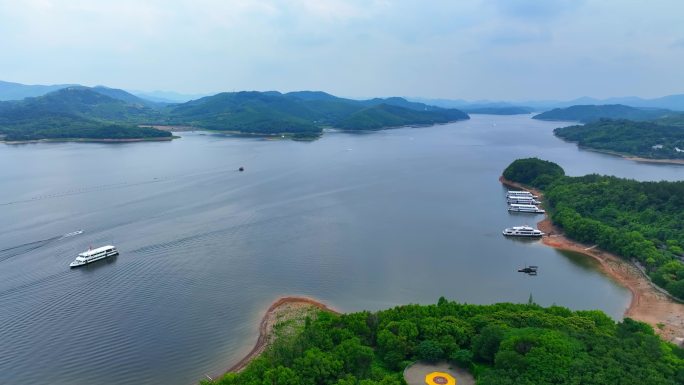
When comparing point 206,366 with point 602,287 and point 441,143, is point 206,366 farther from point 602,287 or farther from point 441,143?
point 441,143

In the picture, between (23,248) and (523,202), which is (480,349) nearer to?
(23,248)

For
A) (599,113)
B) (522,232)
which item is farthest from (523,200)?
(599,113)

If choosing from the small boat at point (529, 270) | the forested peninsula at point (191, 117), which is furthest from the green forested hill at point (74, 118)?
the small boat at point (529, 270)

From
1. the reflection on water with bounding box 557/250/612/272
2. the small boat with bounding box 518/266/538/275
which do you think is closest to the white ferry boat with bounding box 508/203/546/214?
the reflection on water with bounding box 557/250/612/272

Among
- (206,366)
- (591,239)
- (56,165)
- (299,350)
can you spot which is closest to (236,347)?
(206,366)

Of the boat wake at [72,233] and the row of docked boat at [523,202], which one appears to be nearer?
the boat wake at [72,233]

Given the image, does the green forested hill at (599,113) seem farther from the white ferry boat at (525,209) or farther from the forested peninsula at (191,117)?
the white ferry boat at (525,209)

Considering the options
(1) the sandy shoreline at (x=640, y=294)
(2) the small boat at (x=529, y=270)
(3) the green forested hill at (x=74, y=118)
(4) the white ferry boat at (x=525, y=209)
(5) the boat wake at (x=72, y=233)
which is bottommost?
(1) the sandy shoreline at (x=640, y=294)
